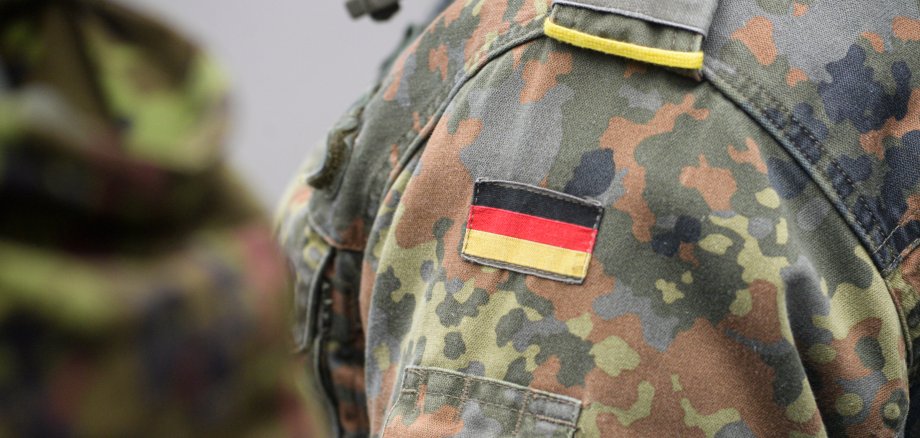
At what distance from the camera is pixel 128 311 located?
12.3 inches

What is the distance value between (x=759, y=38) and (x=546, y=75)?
146mm

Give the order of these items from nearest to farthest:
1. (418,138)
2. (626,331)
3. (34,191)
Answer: (34,191) < (626,331) < (418,138)

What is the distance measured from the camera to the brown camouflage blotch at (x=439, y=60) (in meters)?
0.67

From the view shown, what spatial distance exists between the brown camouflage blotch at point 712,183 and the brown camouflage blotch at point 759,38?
8cm

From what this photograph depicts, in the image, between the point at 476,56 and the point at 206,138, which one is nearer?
the point at 206,138

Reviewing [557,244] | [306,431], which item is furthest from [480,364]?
[306,431]

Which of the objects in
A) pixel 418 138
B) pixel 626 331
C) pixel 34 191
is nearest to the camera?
pixel 34 191

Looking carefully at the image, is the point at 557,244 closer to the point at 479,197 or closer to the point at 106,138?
the point at 479,197

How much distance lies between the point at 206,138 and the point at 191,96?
26 millimetres

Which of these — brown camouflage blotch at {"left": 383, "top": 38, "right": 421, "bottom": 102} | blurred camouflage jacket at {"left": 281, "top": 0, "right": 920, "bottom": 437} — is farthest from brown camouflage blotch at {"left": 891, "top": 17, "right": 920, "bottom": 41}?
brown camouflage blotch at {"left": 383, "top": 38, "right": 421, "bottom": 102}

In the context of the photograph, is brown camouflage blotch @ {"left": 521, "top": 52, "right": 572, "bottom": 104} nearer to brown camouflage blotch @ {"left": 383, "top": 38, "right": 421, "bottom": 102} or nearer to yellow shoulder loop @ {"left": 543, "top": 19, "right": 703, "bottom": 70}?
yellow shoulder loop @ {"left": 543, "top": 19, "right": 703, "bottom": 70}

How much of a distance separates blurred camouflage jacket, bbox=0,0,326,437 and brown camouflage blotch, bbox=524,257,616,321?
239mm

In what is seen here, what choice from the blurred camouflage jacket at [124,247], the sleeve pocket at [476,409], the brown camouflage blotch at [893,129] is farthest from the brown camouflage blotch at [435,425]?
the brown camouflage blotch at [893,129]

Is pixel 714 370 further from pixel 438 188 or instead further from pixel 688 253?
pixel 438 188
